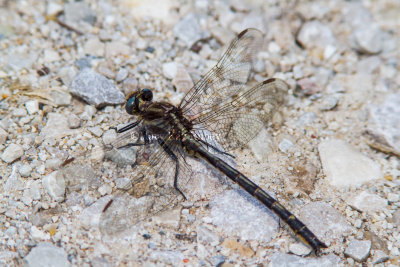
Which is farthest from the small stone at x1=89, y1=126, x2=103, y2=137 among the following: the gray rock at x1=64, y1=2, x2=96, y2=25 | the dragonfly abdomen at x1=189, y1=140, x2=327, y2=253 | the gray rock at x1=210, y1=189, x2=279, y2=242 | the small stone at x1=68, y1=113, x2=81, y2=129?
the gray rock at x1=64, y1=2, x2=96, y2=25

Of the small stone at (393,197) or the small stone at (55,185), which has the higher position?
the small stone at (55,185)

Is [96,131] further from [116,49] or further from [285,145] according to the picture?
[285,145]

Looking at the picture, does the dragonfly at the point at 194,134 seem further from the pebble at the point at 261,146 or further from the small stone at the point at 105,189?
the small stone at the point at 105,189

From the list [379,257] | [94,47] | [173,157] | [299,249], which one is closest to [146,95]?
[173,157]

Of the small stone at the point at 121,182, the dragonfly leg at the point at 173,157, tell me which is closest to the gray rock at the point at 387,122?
the dragonfly leg at the point at 173,157

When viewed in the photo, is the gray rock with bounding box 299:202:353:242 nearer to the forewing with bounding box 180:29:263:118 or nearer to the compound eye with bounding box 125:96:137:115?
the forewing with bounding box 180:29:263:118

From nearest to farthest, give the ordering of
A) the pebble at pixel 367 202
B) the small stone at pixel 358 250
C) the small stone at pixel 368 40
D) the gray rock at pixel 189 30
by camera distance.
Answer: the small stone at pixel 358 250
the pebble at pixel 367 202
the gray rock at pixel 189 30
the small stone at pixel 368 40

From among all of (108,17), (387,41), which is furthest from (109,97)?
(387,41)
